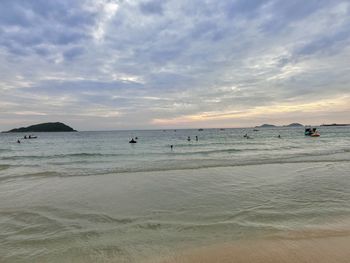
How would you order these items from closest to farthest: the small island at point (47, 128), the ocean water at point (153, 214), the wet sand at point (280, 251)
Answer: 1. the wet sand at point (280, 251)
2. the ocean water at point (153, 214)
3. the small island at point (47, 128)

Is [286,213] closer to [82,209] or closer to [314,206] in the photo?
[314,206]

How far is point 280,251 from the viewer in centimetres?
480

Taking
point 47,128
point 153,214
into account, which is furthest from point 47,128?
point 153,214

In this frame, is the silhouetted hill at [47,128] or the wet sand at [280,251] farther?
the silhouetted hill at [47,128]

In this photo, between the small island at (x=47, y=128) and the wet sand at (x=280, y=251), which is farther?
the small island at (x=47, y=128)

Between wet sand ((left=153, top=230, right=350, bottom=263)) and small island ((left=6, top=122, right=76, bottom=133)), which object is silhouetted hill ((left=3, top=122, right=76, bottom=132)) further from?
wet sand ((left=153, top=230, right=350, bottom=263))

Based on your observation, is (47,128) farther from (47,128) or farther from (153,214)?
(153,214)

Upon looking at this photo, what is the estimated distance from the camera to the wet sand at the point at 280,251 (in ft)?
14.8

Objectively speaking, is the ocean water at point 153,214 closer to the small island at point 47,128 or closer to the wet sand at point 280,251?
the wet sand at point 280,251

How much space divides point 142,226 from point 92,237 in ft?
3.85

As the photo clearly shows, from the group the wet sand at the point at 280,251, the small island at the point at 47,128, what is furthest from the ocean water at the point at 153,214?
the small island at the point at 47,128

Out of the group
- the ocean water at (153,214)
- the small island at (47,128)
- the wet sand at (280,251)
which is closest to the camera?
the wet sand at (280,251)

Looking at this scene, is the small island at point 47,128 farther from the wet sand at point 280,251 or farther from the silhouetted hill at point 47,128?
the wet sand at point 280,251

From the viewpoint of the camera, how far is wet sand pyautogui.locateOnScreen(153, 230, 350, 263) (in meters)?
4.50
